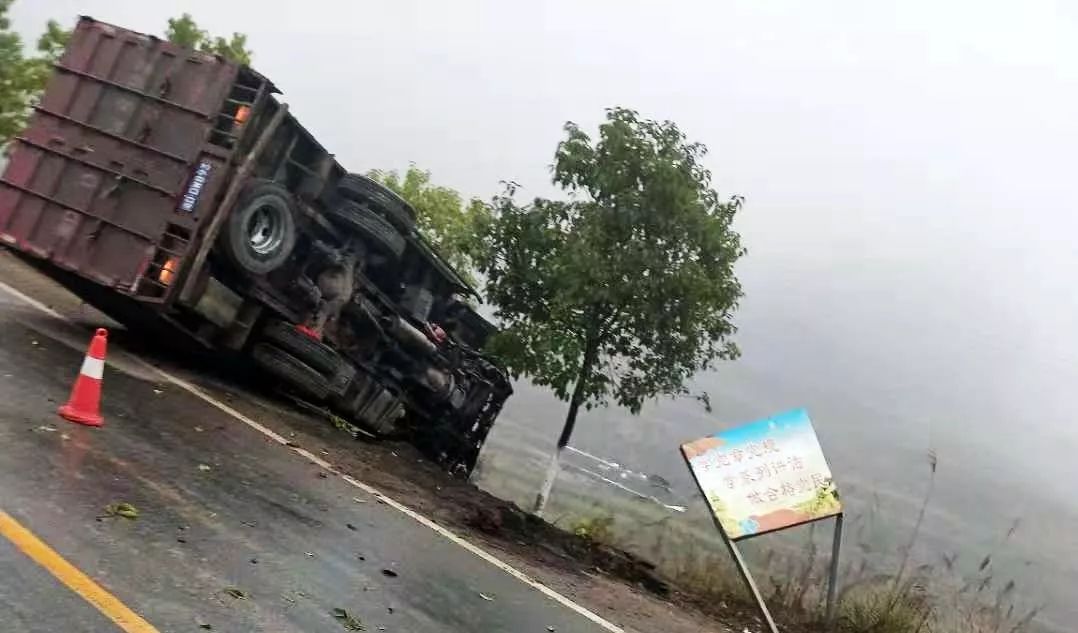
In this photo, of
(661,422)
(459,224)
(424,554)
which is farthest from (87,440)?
(661,422)

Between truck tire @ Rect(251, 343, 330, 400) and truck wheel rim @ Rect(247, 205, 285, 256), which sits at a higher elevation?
truck wheel rim @ Rect(247, 205, 285, 256)

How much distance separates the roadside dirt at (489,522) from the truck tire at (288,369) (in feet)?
1.10

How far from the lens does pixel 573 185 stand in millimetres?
11492

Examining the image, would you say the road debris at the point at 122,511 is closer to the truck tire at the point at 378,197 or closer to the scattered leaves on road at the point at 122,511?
the scattered leaves on road at the point at 122,511

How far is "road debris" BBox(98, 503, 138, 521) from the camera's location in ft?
16.0

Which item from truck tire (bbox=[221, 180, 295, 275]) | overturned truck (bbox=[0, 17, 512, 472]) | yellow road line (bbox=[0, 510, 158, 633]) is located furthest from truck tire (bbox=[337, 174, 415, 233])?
yellow road line (bbox=[0, 510, 158, 633])

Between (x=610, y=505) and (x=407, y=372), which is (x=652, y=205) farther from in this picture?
(x=610, y=505)

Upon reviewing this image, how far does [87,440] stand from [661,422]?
131 feet

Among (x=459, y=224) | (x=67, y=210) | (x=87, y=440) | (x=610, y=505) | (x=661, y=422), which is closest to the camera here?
(x=87, y=440)

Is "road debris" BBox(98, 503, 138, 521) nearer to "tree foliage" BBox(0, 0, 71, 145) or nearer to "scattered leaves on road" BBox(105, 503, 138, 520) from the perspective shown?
"scattered leaves on road" BBox(105, 503, 138, 520)

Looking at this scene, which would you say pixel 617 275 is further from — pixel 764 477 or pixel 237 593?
pixel 237 593

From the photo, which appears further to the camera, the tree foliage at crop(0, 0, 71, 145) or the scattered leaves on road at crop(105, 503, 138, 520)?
the tree foliage at crop(0, 0, 71, 145)

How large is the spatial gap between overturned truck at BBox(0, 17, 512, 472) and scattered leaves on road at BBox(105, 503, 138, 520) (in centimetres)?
384

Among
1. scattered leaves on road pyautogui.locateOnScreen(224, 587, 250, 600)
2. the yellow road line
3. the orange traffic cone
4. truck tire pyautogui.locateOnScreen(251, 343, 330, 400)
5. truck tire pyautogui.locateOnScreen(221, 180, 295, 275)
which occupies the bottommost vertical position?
the yellow road line
